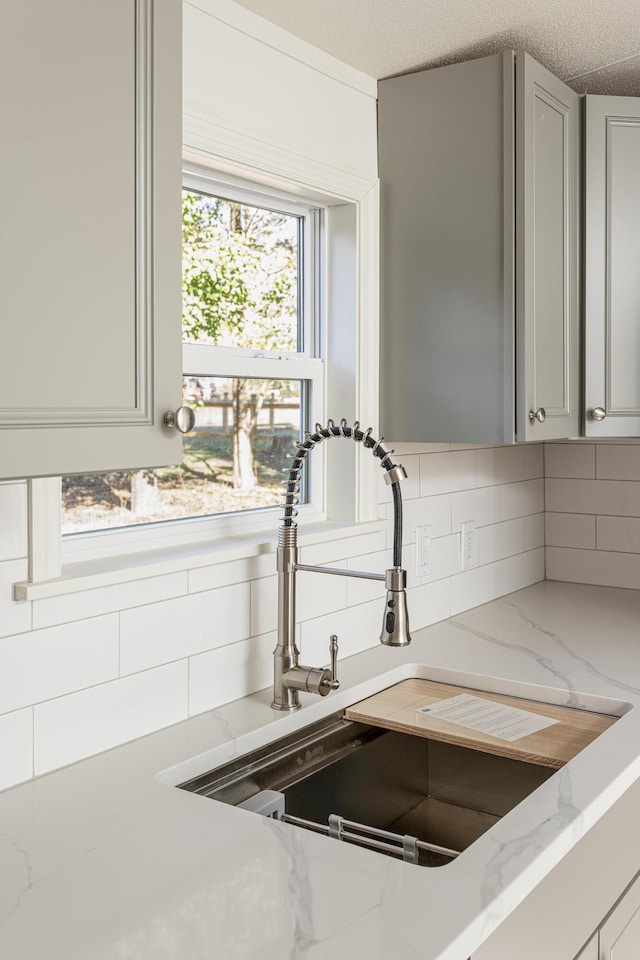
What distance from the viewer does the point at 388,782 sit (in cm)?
173

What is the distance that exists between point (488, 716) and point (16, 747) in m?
0.84

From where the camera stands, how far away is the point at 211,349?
179cm

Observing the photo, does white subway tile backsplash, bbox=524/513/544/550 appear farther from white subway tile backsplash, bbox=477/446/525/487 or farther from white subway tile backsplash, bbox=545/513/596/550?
white subway tile backsplash, bbox=477/446/525/487

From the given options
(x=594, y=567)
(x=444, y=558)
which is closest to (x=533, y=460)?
(x=594, y=567)

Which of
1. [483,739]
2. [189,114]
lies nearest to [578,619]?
[483,739]

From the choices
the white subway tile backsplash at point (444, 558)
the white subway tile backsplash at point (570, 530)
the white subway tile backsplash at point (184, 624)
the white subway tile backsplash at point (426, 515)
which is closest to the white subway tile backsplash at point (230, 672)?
the white subway tile backsplash at point (184, 624)

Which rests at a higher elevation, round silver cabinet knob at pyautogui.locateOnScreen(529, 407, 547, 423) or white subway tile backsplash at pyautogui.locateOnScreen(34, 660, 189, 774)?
round silver cabinet knob at pyautogui.locateOnScreen(529, 407, 547, 423)

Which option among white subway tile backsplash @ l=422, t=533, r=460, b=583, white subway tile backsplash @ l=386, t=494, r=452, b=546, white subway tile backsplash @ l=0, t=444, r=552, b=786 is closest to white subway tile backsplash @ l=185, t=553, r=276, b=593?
white subway tile backsplash @ l=0, t=444, r=552, b=786

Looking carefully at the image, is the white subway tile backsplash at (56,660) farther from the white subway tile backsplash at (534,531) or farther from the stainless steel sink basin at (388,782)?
the white subway tile backsplash at (534,531)

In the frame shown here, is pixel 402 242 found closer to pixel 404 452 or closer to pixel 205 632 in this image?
pixel 404 452

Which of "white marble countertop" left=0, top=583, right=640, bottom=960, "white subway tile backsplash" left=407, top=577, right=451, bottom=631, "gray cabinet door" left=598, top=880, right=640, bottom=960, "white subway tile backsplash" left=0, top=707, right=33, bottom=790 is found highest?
"white subway tile backsplash" left=407, top=577, right=451, bottom=631

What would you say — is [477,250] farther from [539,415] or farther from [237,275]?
[237,275]

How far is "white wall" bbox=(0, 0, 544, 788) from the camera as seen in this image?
4.48ft

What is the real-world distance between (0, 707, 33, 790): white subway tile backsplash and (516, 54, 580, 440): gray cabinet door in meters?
1.16
